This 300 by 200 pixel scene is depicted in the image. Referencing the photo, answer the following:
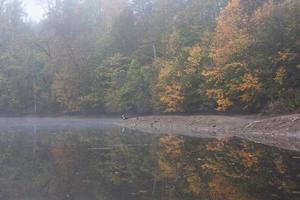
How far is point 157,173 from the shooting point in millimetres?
15484

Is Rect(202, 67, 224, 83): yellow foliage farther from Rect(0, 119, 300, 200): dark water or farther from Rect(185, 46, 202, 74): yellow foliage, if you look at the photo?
Rect(0, 119, 300, 200): dark water

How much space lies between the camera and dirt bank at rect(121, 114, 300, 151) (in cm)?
2545

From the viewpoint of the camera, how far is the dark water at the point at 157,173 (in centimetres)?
1192

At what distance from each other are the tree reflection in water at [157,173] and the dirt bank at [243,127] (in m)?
2.83

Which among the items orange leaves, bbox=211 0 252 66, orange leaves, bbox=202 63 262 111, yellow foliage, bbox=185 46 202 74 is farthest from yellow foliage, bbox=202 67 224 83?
yellow foliage, bbox=185 46 202 74

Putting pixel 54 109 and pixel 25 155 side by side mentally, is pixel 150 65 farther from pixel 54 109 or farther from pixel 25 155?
pixel 25 155

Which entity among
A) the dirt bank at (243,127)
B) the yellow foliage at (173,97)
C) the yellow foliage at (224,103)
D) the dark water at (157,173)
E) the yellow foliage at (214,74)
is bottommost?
the dark water at (157,173)

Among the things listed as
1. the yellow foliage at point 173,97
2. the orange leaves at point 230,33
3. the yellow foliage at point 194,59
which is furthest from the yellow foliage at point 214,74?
the yellow foliage at point 173,97

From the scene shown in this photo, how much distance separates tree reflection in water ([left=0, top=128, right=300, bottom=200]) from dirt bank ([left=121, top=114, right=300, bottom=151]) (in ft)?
9.29

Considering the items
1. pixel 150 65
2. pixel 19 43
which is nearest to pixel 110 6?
pixel 19 43

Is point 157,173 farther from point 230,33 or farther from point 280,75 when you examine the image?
point 230,33

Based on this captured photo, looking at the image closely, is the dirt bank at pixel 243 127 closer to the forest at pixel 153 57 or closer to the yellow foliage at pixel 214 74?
the forest at pixel 153 57

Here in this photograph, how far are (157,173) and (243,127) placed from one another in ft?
55.6

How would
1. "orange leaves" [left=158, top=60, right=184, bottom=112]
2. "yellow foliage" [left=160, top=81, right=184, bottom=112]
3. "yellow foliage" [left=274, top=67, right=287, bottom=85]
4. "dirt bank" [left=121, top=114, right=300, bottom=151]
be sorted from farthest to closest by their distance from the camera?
1. "orange leaves" [left=158, top=60, right=184, bottom=112]
2. "yellow foliage" [left=160, top=81, right=184, bottom=112]
3. "yellow foliage" [left=274, top=67, right=287, bottom=85]
4. "dirt bank" [left=121, top=114, right=300, bottom=151]
